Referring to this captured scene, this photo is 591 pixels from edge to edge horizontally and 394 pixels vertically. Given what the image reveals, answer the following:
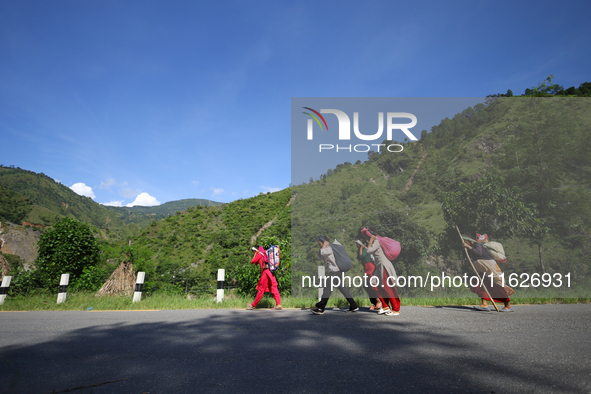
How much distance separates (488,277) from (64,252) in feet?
45.3

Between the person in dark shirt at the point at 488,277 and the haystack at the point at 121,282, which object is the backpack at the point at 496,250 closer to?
the person in dark shirt at the point at 488,277

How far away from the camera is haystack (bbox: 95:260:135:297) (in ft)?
33.0

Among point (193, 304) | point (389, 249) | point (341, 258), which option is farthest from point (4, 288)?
point (389, 249)

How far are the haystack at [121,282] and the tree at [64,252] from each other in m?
2.09

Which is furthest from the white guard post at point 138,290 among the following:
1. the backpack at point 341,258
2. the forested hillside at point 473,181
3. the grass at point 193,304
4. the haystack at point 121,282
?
the backpack at point 341,258

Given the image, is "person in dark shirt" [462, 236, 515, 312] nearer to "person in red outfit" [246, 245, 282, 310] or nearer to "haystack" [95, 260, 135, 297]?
"person in red outfit" [246, 245, 282, 310]

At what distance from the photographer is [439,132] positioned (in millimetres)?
19062

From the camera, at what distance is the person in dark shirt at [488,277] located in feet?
21.7

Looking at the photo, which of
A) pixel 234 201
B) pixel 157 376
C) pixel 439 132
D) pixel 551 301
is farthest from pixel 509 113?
pixel 234 201

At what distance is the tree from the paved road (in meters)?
7.72

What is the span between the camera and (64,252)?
436 inches

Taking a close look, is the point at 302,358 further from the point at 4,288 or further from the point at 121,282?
the point at 4,288

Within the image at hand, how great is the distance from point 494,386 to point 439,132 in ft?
64.1

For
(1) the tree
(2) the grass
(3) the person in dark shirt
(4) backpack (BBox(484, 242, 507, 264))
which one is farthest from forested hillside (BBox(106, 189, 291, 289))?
(4) backpack (BBox(484, 242, 507, 264))
